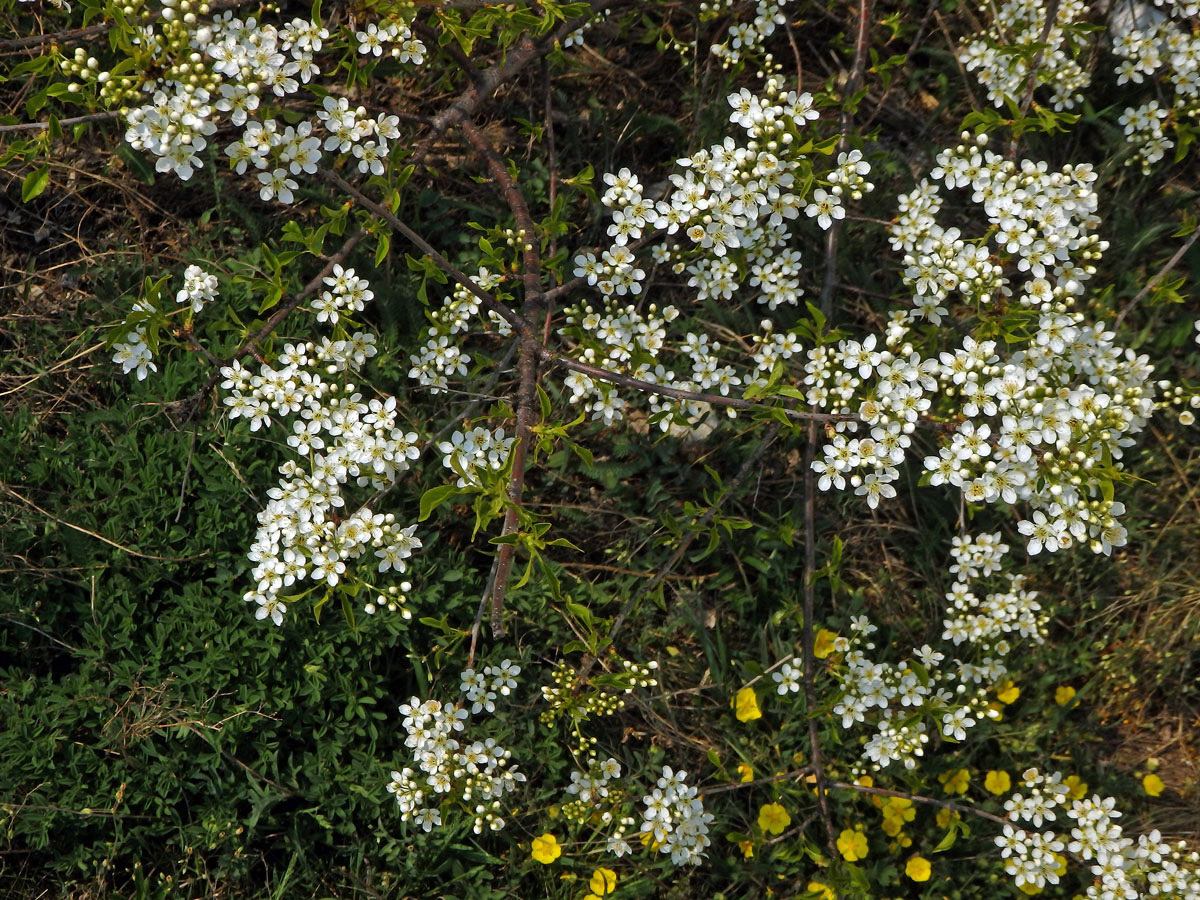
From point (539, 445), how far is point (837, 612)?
1983mm

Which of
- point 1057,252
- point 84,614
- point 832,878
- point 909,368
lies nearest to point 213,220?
point 84,614

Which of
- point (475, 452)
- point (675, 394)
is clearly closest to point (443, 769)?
point (475, 452)

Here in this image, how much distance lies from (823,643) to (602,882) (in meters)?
1.37

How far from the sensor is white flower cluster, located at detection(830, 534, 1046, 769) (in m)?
3.56

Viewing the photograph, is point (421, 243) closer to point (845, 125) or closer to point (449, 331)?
point (449, 331)

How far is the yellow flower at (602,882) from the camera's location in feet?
12.4

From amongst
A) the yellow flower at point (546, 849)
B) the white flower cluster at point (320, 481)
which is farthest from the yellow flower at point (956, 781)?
the white flower cluster at point (320, 481)

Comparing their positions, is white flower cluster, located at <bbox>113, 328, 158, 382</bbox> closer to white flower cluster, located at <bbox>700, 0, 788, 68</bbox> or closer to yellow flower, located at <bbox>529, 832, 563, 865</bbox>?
yellow flower, located at <bbox>529, 832, 563, 865</bbox>

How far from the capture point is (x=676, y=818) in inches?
142

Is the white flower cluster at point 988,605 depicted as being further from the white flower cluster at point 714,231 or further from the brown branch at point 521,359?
the brown branch at point 521,359

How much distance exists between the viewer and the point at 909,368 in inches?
116

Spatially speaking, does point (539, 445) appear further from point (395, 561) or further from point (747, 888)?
point (747, 888)

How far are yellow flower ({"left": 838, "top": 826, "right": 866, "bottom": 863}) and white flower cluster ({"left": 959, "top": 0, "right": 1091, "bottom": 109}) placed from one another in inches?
119

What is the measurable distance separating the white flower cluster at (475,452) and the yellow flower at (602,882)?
177 centimetres
